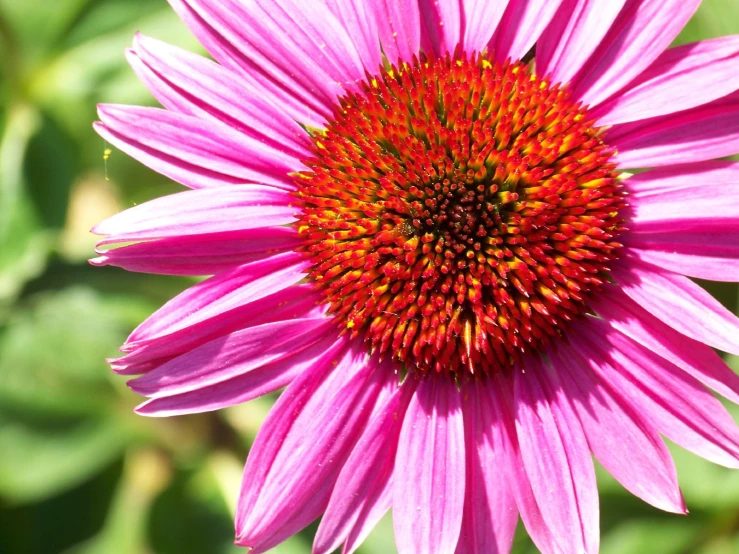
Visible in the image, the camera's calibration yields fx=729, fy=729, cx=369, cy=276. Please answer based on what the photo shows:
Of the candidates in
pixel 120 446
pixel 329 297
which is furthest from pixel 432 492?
Answer: pixel 120 446

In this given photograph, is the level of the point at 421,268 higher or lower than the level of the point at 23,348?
higher

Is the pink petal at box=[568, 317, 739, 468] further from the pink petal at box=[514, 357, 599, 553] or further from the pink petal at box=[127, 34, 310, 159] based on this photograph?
the pink petal at box=[127, 34, 310, 159]

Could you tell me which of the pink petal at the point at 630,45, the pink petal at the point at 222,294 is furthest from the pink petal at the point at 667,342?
the pink petal at the point at 222,294

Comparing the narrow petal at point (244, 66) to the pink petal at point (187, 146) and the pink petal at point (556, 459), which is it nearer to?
the pink petal at point (187, 146)

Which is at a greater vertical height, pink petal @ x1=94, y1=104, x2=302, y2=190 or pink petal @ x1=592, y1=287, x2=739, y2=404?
pink petal @ x1=94, y1=104, x2=302, y2=190

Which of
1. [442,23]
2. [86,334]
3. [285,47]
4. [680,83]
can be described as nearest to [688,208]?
[680,83]

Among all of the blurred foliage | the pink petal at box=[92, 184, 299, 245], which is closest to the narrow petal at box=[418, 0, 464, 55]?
the pink petal at box=[92, 184, 299, 245]

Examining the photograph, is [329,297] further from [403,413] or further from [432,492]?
[432,492]
